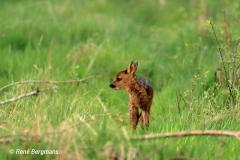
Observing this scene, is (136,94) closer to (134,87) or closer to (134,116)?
(134,87)

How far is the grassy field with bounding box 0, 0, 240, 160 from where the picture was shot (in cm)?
538

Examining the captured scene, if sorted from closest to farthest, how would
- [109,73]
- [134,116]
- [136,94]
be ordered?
[134,116] → [136,94] → [109,73]

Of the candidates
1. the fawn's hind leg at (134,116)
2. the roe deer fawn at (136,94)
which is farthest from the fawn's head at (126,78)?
the fawn's hind leg at (134,116)

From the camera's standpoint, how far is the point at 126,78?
6.85m

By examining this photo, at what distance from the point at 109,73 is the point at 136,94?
272 cm

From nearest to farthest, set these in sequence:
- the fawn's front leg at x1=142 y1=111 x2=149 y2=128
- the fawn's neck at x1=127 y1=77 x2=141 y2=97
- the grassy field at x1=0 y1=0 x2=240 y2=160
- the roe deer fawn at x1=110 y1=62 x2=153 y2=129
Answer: the grassy field at x1=0 y1=0 x2=240 y2=160 → the fawn's front leg at x1=142 y1=111 x2=149 y2=128 → the roe deer fawn at x1=110 y1=62 x2=153 y2=129 → the fawn's neck at x1=127 y1=77 x2=141 y2=97

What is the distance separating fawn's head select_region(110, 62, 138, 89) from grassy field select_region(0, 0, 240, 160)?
27cm

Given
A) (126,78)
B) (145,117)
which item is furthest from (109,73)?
(145,117)

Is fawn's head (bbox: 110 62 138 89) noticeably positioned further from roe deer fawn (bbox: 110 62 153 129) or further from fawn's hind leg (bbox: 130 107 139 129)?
fawn's hind leg (bbox: 130 107 139 129)

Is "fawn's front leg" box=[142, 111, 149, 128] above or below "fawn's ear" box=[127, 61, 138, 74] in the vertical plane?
below

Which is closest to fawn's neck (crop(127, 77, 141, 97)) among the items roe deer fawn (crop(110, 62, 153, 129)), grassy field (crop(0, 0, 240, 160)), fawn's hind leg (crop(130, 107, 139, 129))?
roe deer fawn (crop(110, 62, 153, 129))

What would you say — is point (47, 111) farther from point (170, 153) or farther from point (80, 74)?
point (80, 74)

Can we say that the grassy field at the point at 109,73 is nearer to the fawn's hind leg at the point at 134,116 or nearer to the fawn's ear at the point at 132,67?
the fawn's hind leg at the point at 134,116

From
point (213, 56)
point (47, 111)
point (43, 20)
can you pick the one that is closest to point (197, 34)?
point (213, 56)
